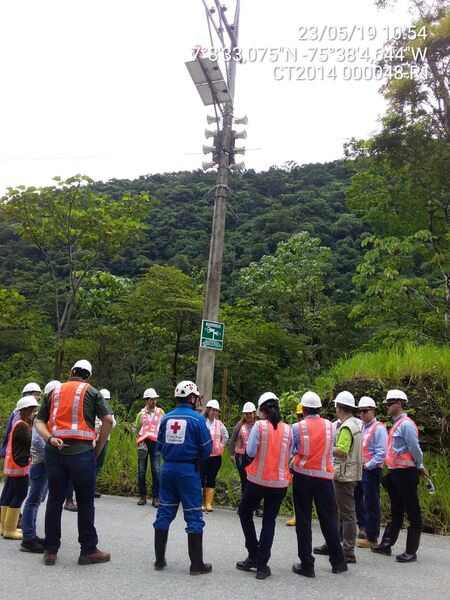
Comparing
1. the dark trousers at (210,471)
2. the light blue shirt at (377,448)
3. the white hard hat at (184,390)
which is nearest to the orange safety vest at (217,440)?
the dark trousers at (210,471)

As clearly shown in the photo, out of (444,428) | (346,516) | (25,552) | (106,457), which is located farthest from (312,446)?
(106,457)

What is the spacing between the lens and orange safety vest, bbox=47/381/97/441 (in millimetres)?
5062

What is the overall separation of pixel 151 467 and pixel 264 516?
3950 millimetres

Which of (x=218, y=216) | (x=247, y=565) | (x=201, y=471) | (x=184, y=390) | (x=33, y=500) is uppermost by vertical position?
(x=218, y=216)

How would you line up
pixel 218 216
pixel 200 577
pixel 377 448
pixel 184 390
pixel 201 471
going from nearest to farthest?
pixel 200 577
pixel 184 390
pixel 201 471
pixel 377 448
pixel 218 216

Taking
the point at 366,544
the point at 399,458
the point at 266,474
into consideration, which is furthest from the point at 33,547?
the point at 399,458

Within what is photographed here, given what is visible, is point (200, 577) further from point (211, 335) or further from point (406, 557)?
point (211, 335)

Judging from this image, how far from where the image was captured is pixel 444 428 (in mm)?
8617

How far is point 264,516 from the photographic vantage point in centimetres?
521

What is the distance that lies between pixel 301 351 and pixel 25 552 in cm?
1385

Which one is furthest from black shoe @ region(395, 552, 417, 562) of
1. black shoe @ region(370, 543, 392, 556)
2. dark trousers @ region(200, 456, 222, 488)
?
dark trousers @ region(200, 456, 222, 488)

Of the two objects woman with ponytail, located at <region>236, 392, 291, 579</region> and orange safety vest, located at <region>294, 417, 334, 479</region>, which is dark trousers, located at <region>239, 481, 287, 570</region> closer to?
woman with ponytail, located at <region>236, 392, 291, 579</region>

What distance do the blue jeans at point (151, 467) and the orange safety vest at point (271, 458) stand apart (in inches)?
147

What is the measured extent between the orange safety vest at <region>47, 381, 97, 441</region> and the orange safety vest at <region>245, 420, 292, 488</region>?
5.40 ft
